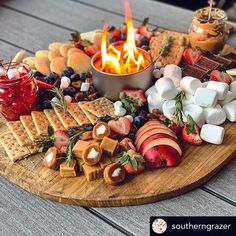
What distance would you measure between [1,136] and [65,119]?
16 cm

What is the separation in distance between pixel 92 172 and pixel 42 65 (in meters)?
0.49

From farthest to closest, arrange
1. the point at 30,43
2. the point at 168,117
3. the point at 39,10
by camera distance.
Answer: the point at 39,10, the point at 30,43, the point at 168,117

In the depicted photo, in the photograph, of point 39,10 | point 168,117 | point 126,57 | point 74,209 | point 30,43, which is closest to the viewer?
point 74,209

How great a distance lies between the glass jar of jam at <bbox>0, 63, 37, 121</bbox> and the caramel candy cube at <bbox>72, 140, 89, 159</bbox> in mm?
233

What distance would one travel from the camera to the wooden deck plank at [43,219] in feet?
3.41

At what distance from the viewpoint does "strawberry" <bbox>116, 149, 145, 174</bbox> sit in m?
1.12

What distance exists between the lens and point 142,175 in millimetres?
1132

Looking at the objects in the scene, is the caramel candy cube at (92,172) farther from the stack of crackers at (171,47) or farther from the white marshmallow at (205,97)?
the stack of crackers at (171,47)

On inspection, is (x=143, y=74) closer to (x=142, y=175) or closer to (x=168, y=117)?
(x=168, y=117)

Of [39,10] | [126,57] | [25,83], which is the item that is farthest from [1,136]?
[39,10]

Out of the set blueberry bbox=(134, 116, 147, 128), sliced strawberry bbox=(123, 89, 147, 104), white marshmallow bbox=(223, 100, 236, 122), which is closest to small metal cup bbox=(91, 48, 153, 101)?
sliced strawberry bbox=(123, 89, 147, 104)

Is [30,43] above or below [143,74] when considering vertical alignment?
below

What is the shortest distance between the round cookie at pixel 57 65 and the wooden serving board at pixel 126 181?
348 mm

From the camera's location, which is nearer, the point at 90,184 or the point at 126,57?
the point at 90,184
